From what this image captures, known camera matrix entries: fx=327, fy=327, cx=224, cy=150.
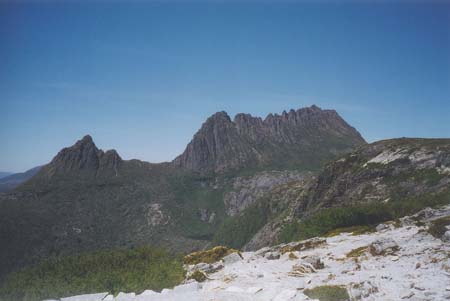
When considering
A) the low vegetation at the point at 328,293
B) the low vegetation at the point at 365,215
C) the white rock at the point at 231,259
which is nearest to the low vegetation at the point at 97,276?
the white rock at the point at 231,259

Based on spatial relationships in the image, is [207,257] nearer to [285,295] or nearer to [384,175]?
[285,295]

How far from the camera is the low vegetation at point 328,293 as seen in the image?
19369mm

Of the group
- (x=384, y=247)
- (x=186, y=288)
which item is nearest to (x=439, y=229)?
(x=384, y=247)

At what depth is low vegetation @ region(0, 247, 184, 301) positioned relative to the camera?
3097 cm

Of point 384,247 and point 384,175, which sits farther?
point 384,175

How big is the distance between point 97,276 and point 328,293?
2592cm

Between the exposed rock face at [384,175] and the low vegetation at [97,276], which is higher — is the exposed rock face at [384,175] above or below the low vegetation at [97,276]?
above

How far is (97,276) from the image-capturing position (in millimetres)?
35438

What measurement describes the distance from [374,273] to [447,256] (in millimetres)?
Answer: 5992

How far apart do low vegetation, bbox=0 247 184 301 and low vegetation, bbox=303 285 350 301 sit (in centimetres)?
1415

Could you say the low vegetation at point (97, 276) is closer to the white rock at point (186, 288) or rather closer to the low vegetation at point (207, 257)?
the low vegetation at point (207, 257)

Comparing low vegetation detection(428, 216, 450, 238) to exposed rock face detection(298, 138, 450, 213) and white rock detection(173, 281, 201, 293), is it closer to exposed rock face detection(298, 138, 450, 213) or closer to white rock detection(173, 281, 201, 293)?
white rock detection(173, 281, 201, 293)

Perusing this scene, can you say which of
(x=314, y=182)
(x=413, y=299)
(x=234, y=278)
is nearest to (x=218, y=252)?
(x=234, y=278)

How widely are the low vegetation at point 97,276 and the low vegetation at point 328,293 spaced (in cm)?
1415
